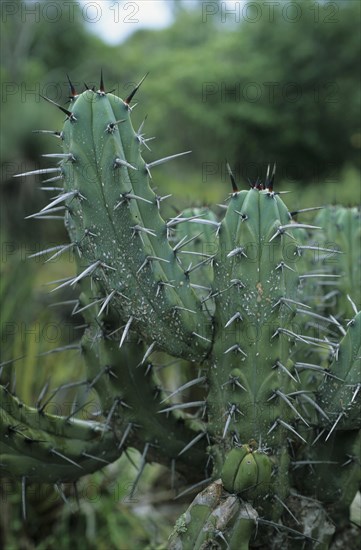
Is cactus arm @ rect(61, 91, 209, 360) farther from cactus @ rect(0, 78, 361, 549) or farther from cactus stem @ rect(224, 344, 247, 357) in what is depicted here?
cactus stem @ rect(224, 344, 247, 357)

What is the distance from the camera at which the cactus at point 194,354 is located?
228 centimetres

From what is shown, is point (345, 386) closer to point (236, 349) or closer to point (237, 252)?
point (236, 349)

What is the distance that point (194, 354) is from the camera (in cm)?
251

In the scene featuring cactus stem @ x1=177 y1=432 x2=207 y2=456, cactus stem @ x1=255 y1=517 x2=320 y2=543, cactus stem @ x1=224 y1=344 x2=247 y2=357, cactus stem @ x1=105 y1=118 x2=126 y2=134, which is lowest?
cactus stem @ x1=255 y1=517 x2=320 y2=543

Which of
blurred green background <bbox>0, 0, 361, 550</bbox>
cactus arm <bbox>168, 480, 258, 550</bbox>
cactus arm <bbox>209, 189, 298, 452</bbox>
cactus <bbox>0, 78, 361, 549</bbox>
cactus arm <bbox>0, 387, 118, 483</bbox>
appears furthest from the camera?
blurred green background <bbox>0, 0, 361, 550</bbox>

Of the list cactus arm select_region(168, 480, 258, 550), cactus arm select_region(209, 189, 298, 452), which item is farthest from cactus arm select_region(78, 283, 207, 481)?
cactus arm select_region(168, 480, 258, 550)

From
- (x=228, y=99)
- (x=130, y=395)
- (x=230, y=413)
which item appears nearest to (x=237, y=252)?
(x=230, y=413)

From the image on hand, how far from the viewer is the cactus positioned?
2.28 meters

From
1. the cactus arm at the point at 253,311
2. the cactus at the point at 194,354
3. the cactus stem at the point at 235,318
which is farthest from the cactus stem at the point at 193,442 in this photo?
the cactus stem at the point at 235,318

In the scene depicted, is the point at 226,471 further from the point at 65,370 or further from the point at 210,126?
the point at 210,126

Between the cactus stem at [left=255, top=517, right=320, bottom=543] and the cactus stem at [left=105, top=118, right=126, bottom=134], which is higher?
the cactus stem at [left=105, top=118, right=126, bottom=134]

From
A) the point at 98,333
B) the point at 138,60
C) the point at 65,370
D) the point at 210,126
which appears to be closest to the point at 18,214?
the point at 65,370

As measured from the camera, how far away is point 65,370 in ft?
17.4

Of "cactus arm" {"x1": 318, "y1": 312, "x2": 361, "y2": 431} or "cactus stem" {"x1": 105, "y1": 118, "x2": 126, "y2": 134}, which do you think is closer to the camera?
"cactus stem" {"x1": 105, "y1": 118, "x2": 126, "y2": 134}
